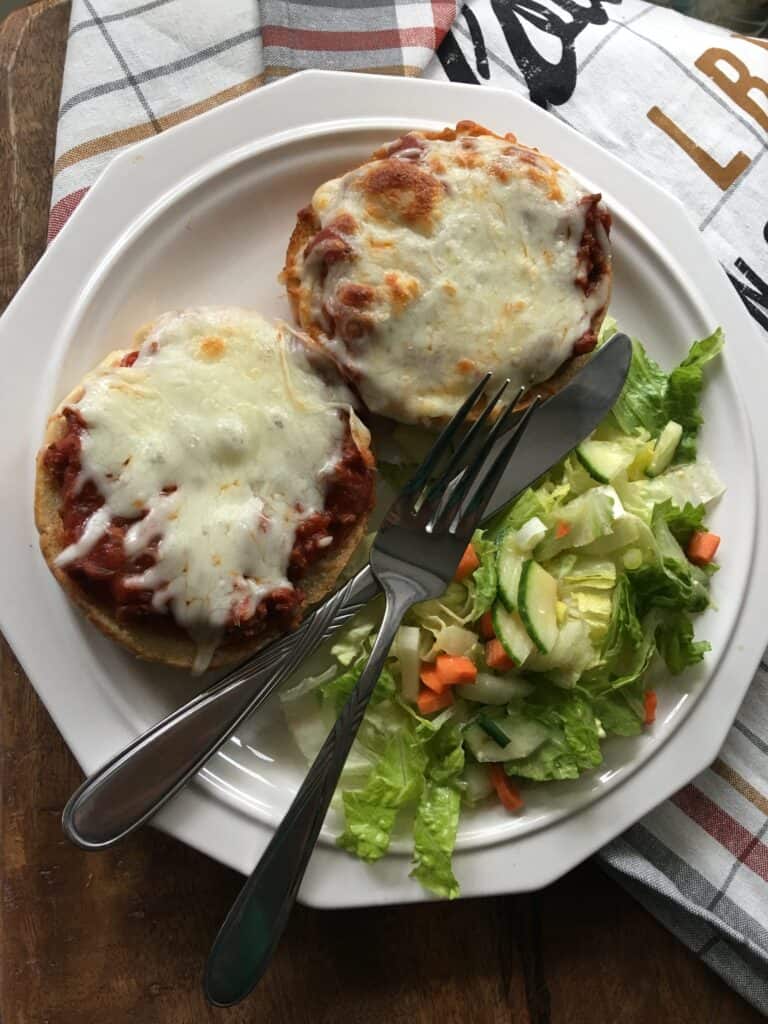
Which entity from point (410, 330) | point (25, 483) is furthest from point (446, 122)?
point (25, 483)

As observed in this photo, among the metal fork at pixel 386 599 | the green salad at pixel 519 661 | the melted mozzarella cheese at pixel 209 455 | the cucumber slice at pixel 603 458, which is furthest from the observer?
the cucumber slice at pixel 603 458

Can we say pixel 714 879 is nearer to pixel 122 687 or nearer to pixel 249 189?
pixel 122 687

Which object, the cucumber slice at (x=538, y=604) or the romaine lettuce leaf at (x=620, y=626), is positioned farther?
the romaine lettuce leaf at (x=620, y=626)

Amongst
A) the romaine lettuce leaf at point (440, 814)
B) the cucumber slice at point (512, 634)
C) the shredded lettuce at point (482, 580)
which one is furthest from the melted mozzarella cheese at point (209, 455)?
the romaine lettuce leaf at point (440, 814)

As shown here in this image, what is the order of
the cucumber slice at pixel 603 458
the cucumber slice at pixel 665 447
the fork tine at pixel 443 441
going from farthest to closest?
the cucumber slice at pixel 665 447
the cucumber slice at pixel 603 458
the fork tine at pixel 443 441

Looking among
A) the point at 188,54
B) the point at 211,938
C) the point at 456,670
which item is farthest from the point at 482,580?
the point at 188,54

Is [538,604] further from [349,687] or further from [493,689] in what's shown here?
[349,687]

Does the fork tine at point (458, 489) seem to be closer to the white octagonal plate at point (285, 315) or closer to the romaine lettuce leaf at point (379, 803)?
the romaine lettuce leaf at point (379, 803)

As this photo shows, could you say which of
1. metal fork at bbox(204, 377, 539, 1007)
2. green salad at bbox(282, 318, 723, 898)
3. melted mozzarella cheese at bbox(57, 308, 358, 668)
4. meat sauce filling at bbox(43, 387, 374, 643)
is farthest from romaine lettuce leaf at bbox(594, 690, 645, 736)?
melted mozzarella cheese at bbox(57, 308, 358, 668)
